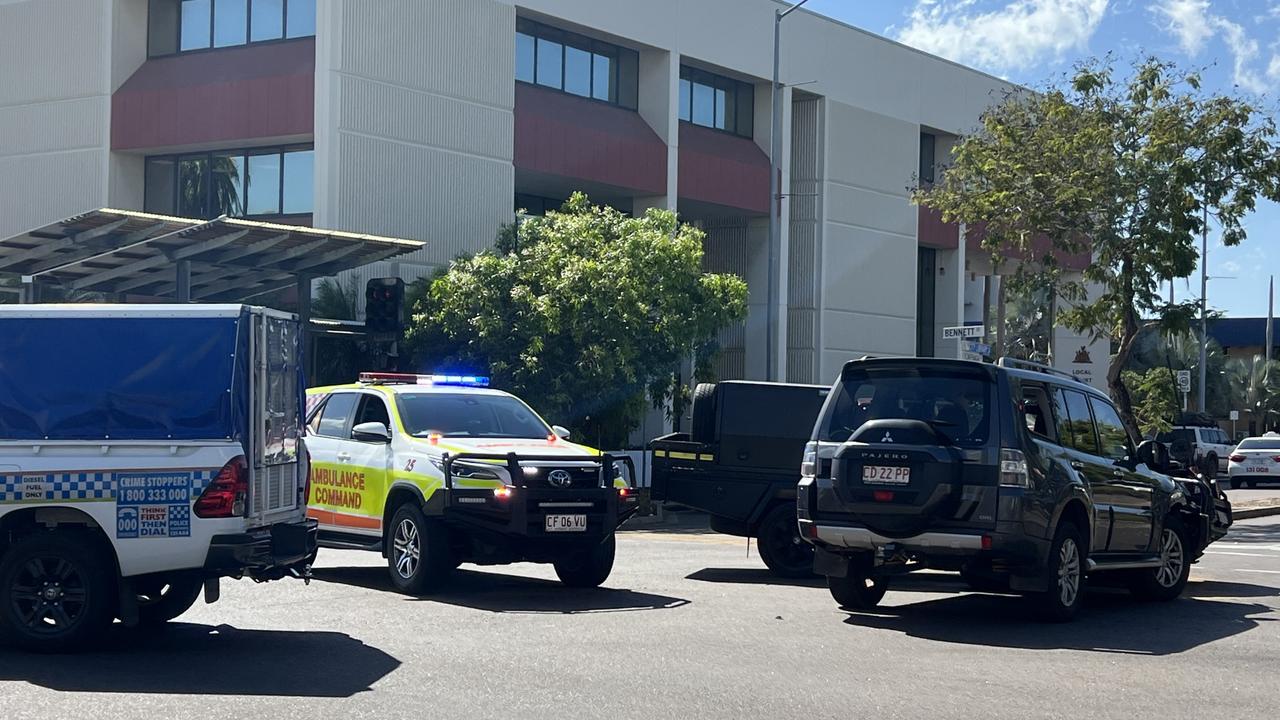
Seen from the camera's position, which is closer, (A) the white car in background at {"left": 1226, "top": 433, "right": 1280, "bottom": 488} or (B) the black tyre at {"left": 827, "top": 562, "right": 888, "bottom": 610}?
(B) the black tyre at {"left": 827, "top": 562, "right": 888, "bottom": 610}

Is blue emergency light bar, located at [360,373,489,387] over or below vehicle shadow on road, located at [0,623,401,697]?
over

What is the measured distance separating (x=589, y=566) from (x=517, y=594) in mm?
699

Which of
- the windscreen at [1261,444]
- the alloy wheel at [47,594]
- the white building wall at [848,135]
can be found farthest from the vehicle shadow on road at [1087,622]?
the windscreen at [1261,444]

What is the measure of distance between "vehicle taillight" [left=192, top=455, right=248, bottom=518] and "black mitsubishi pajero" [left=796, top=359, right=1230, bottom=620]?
4.34 metres

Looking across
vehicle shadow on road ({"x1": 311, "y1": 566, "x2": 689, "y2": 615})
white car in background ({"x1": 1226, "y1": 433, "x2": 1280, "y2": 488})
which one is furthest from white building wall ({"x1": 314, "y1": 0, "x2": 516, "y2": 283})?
white car in background ({"x1": 1226, "y1": 433, "x2": 1280, "y2": 488})

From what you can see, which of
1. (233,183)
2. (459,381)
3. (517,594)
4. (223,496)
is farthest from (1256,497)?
(223,496)

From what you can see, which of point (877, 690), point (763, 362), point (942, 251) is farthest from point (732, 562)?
point (942, 251)

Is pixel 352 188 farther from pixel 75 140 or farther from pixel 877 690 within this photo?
pixel 877 690

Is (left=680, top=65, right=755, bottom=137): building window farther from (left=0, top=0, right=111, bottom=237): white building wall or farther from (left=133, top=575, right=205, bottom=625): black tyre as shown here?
(left=133, top=575, right=205, bottom=625): black tyre

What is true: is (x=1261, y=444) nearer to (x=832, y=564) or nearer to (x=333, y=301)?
(x=333, y=301)

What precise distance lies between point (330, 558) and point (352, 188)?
15476mm

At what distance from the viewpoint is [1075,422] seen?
41.7 ft

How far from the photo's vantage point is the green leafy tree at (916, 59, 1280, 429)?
1049 inches

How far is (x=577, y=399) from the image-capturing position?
2911cm
